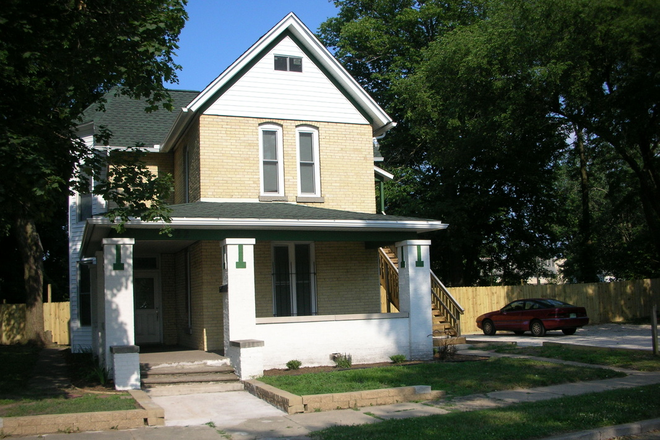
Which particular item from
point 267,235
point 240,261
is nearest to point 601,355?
point 267,235

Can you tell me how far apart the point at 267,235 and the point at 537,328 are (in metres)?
14.1

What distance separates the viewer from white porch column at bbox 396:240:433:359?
15.6m

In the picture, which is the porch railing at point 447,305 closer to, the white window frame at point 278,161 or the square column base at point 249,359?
the white window frame at point 278,161

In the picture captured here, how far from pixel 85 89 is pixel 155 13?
6.57 ft

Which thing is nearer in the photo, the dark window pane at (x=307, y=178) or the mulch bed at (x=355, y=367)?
the mulch bed at (x=355, y=367)

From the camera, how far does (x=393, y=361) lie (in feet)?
49.8

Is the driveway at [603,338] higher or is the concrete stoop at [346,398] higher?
the concrete stoop at [346,398]

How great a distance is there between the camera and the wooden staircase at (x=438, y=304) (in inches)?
714

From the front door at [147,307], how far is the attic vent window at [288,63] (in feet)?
24.8

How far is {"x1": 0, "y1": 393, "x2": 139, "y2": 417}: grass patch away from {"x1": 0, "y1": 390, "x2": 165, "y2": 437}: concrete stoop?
24.4 inches

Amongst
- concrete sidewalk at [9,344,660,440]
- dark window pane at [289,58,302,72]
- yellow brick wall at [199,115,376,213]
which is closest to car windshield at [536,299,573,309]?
yellow brick wall at [199,115,376,213]

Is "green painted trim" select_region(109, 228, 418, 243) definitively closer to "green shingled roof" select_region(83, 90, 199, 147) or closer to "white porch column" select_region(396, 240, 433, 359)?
"white porch column" select_region(396, 240, 433, 359)

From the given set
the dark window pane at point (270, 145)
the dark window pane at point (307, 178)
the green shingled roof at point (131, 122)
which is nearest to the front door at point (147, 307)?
the green shingled roof at point (131, 122)

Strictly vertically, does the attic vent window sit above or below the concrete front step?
above
